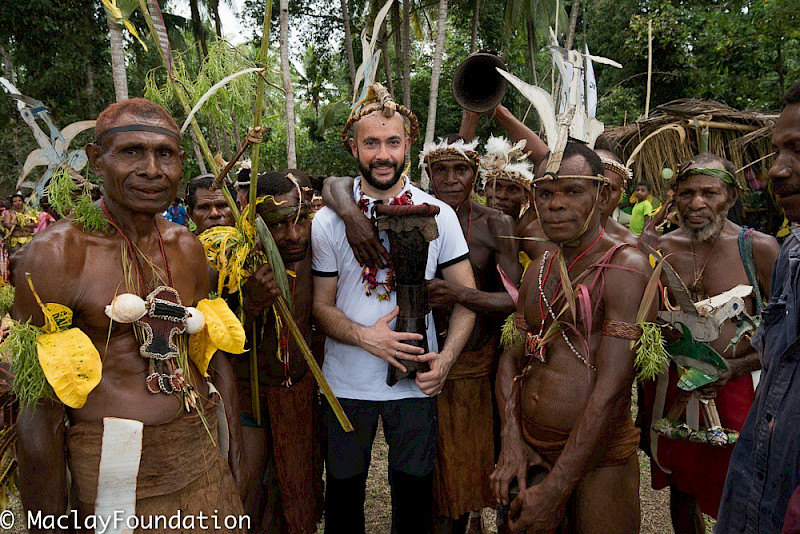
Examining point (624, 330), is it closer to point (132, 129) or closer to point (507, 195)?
point (132, 129)

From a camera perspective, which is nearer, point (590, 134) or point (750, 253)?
point (590, 134)

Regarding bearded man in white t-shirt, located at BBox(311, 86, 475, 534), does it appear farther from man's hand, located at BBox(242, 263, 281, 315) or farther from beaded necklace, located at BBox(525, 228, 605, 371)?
beaded necklace, located at BBox(525, 228, 605, 371)

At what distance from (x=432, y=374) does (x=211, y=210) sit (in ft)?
6.13

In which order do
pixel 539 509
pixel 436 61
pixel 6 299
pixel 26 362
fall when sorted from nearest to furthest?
pixel 26 362 → pixel 539 509 → pixel 6 299 → pixel 436 61

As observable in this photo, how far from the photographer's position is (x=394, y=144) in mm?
2906

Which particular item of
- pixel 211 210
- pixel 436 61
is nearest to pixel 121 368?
pixel 211 210

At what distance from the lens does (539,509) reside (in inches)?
94.9

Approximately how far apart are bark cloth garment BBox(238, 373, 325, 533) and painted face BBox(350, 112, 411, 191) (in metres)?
1.28

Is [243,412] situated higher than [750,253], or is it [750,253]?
[750,253]

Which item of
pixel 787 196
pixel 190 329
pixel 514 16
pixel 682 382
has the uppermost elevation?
pixel 514 16

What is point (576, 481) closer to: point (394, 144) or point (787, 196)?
point (787, 196)

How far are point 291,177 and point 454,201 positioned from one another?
125 cm

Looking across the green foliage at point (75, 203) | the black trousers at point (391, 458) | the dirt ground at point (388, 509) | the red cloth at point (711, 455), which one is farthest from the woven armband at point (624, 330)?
the dirt ground at point (388, 509)

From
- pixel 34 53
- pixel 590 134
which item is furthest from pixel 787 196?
pixel 34 53
